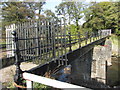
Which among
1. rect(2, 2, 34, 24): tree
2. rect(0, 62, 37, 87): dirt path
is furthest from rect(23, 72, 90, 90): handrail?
rect(2, 2, 34, 24): tree

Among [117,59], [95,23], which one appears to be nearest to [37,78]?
[117,59]

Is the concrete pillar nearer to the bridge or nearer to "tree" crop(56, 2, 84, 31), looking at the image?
the bridge

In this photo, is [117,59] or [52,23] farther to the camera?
[117,59]

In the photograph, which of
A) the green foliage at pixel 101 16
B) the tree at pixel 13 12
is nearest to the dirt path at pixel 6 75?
the tree at pixel 13 12

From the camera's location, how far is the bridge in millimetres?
2111

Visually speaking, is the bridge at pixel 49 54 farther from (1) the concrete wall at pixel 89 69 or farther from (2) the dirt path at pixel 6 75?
(2) the dirt path at pixel 6 75

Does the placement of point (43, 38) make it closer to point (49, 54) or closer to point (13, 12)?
point (49, 54)

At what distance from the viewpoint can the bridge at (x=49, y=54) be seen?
2111 mm

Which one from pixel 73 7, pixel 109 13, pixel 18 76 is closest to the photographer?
pixel 18 76

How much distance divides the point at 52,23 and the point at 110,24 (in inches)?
861

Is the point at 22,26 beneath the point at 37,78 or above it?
above

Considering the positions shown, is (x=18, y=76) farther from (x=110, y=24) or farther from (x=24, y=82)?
(x=110, y=24)

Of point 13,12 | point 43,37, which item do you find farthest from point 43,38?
point 13,12

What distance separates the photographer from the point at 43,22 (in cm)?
350
